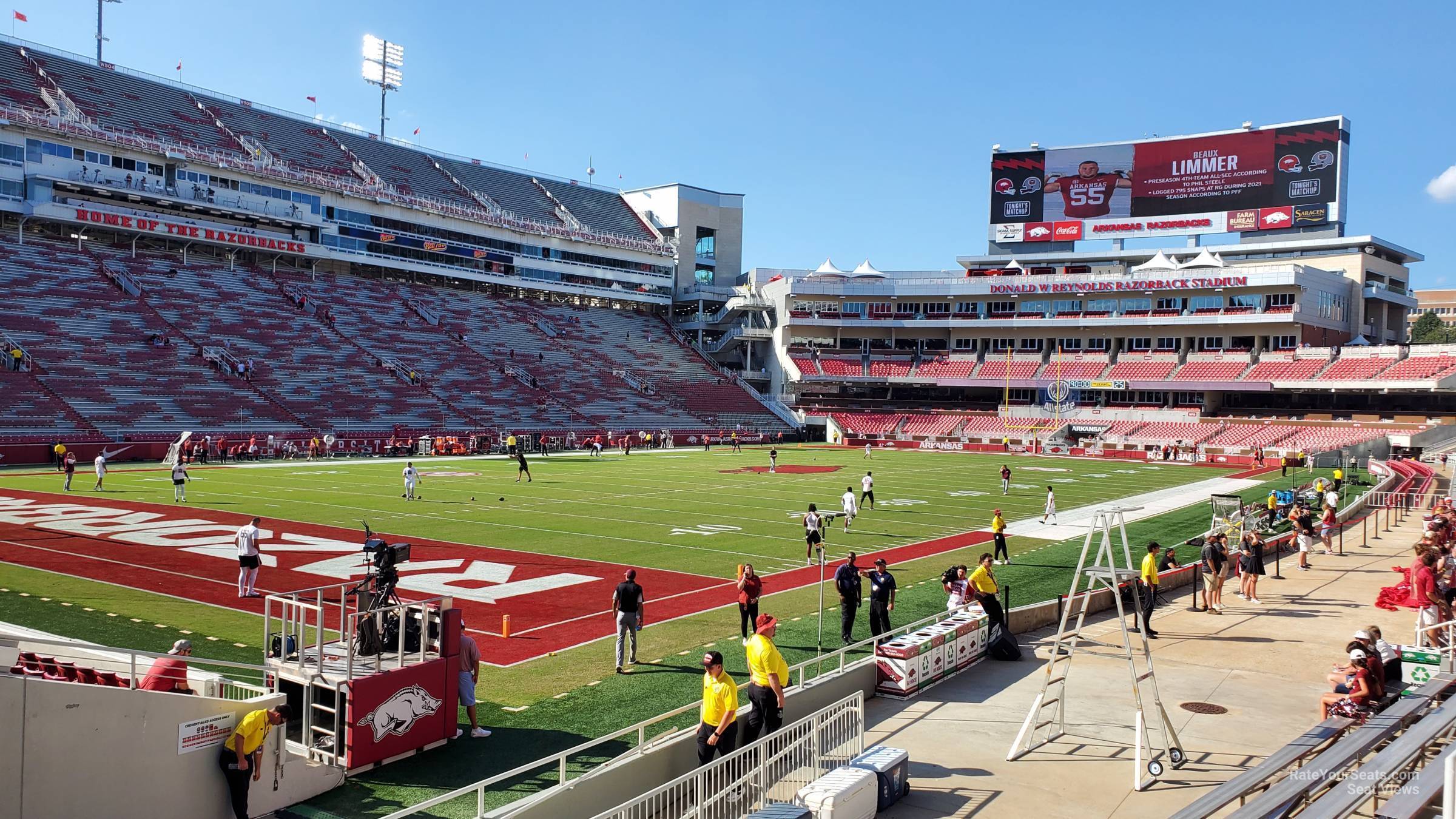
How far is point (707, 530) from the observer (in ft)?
86.4

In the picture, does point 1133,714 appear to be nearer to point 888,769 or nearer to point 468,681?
point 888,769

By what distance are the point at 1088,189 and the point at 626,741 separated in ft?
268

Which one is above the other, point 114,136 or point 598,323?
point 114,136

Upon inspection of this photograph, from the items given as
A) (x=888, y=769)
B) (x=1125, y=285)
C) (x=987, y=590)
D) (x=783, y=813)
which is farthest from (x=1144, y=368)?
(x=783, y=813)

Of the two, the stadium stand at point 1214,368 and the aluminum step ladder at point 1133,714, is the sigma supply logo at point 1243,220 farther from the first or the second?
the aluminum step ladder at point 1133,714

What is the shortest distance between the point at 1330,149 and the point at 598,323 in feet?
188

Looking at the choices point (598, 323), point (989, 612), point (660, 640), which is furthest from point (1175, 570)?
point (598, 323)

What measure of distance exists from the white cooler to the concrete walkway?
539 mm

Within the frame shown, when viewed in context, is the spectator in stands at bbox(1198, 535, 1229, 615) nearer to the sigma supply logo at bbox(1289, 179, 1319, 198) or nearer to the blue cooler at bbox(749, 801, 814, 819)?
the blue cooler at bbox(749, 801, 814, 819)

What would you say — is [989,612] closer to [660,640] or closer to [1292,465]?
[660,640]

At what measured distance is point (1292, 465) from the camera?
154ft

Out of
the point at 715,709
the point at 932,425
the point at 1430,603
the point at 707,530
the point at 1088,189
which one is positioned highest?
the point at 1088,189

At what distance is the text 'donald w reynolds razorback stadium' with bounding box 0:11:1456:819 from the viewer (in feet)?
30.5

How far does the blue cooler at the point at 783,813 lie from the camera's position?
25.1 ft
